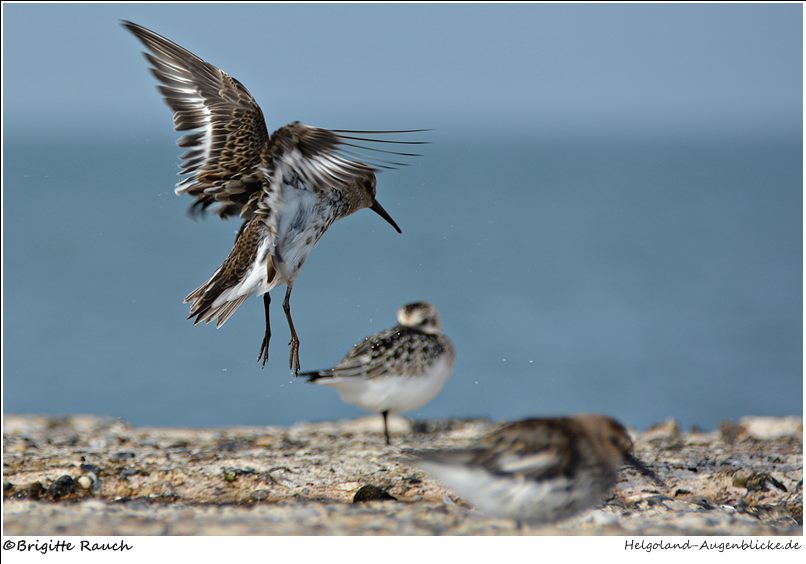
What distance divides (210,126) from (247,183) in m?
0.55

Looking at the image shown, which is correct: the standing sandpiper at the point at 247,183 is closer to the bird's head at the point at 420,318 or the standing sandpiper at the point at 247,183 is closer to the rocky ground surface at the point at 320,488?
the bird's head at the point at 420,318

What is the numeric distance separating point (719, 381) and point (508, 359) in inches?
206

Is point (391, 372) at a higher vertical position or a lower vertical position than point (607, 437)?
higher

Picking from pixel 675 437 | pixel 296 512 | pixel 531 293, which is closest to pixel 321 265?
pixel 531 293

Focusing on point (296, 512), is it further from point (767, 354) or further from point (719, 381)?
point (767, 354)

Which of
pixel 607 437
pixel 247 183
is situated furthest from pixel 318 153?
pixel 607 437

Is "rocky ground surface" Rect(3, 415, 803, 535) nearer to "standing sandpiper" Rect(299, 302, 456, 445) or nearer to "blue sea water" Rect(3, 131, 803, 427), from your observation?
"standing sandpiper" Rect(299, 302, 456, 445)

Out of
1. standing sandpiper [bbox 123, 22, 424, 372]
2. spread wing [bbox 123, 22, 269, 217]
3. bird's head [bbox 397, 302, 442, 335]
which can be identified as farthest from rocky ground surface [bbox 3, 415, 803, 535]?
spread wing [bbox 123, 22, 269, 217]

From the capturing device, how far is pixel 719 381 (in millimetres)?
27812

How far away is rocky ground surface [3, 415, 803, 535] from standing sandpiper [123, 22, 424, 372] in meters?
1.04

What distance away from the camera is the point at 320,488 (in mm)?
6996

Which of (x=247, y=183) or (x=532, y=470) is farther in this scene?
(x=247, y=183)

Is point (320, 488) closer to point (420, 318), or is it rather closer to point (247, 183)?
point (420, 318)

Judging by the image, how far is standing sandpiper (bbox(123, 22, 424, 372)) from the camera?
752cm
